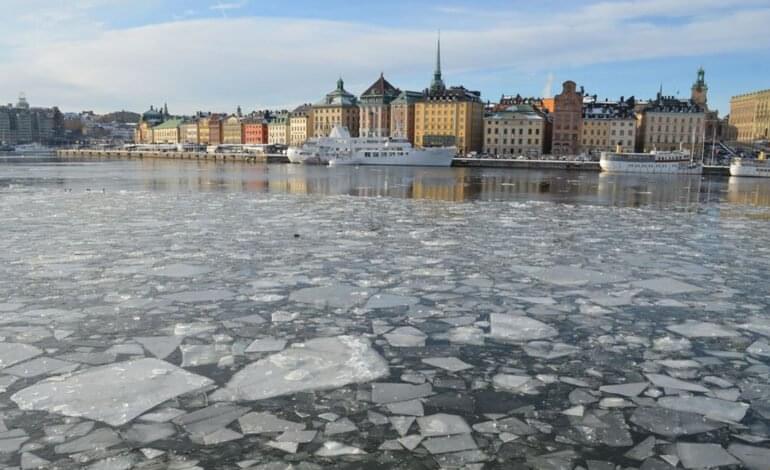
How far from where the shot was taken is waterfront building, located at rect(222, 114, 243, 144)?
157625mm

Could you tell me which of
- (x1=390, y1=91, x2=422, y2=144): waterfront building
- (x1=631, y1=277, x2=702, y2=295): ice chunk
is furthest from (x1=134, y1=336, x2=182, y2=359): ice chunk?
(x1=390, y1=91, x2=422, y2=144): waterfront building

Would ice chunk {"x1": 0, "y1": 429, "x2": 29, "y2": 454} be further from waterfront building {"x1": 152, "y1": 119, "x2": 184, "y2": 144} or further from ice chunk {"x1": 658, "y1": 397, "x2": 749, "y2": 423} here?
waterfront building {"x1": 152, "y1": 119, "x2": 184, "y2": 144}

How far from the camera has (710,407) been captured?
15.8 feet

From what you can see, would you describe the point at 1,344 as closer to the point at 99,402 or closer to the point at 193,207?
the point at 99,402

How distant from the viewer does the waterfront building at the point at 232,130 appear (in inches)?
6206

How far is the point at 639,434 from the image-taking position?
172 inches

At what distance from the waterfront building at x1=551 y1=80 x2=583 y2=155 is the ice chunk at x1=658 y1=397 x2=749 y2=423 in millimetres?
113947

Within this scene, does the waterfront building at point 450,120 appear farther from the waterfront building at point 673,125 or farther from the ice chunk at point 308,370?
the ice chunk at point 308,370

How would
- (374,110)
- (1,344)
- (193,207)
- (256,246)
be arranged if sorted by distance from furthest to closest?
(374,110), (193,207), (256,246), (1,344)

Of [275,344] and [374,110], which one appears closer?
[275,344]

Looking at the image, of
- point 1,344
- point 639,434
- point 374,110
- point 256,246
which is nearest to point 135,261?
point 256,246

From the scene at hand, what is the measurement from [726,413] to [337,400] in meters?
2.86

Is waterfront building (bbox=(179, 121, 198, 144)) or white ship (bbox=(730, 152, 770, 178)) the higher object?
waterfront building (bbox=(179, 121, 198, 144))

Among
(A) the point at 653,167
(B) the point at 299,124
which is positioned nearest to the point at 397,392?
(A) the point at 653,167
